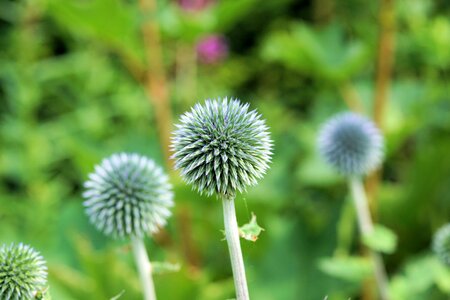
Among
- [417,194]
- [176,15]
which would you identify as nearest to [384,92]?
[417,194]

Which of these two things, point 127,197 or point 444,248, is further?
point 444,248

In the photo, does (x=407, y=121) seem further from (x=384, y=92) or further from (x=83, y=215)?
(x=83, y=215)

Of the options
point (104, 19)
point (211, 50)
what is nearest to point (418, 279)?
point (104, 19)

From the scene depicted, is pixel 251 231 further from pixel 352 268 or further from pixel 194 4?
→ pixel 194 4

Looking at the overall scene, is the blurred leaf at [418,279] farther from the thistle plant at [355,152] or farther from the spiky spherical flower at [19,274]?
the spiky spherical flower at [19,274]

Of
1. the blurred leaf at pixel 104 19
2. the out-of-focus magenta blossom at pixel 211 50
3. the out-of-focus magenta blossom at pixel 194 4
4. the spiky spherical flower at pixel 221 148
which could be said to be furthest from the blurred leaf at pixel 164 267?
the out-of-focus magenta blossom at pixel 211 50
